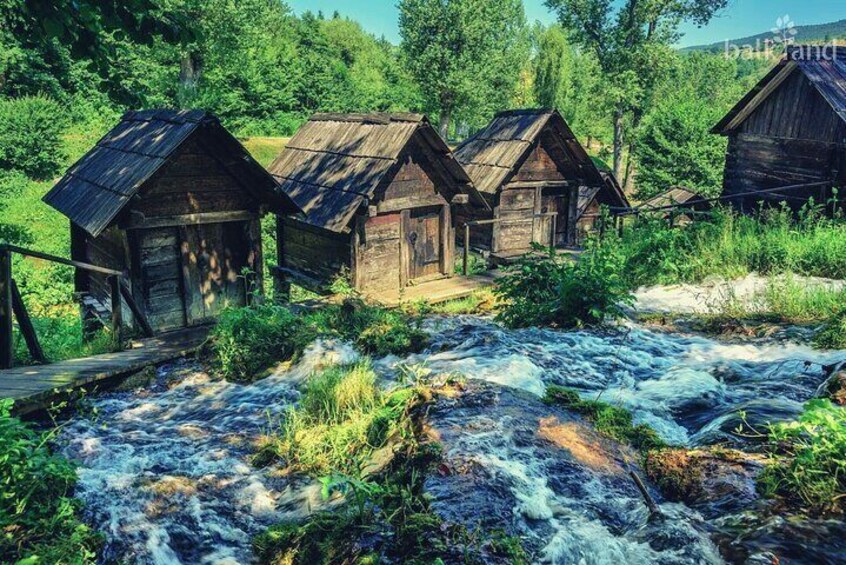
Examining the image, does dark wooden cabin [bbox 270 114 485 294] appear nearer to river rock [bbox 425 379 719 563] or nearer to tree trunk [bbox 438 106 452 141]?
river rock [bbox 425 379 719 563]

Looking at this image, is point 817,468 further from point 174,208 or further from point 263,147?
point 263,147

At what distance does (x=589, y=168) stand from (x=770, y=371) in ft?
52.0

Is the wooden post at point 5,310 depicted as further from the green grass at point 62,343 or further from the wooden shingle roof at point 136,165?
the wooden shingle roof at point 136,165

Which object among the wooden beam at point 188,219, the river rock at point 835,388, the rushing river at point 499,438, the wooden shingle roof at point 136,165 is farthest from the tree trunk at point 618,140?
the river rock at point 835,388

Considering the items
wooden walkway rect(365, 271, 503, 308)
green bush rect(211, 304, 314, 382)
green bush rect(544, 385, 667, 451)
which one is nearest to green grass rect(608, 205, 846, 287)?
wooden walkway rect(365, 271, 503, 308)

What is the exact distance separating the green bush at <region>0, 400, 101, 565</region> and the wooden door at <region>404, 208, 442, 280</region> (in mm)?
12044

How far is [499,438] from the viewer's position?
556 cm

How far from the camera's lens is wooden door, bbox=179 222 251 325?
12.4m

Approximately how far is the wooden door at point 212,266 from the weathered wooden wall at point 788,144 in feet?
41.6

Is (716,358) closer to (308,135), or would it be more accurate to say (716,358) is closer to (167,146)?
(167,146)

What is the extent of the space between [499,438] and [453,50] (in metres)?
39.0

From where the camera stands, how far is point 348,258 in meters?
15.8

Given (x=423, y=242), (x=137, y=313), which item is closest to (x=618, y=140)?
(x=423, y=242)

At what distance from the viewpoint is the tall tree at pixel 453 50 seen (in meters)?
39.9
